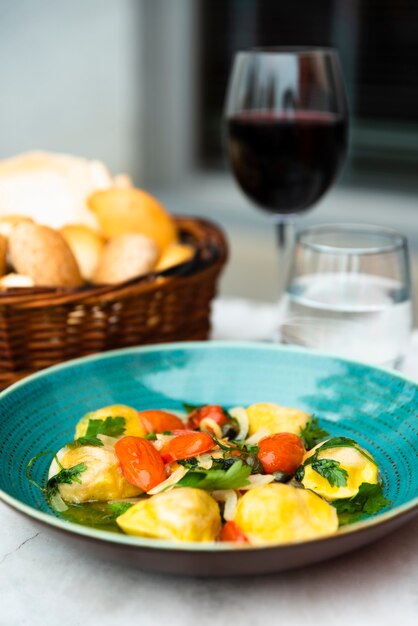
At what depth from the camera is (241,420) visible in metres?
0.77

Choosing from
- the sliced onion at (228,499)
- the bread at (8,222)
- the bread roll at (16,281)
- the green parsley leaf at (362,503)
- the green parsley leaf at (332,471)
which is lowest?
the green parsley leaf at (362,503)

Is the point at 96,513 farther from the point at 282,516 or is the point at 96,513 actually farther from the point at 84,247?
the point at 84,247

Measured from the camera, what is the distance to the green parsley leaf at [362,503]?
2.02 feet

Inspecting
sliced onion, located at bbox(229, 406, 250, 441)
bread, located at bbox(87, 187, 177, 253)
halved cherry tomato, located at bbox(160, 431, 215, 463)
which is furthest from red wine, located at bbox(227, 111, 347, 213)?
halved cherry tomato, located at bbox(160, 431, 215, 463)

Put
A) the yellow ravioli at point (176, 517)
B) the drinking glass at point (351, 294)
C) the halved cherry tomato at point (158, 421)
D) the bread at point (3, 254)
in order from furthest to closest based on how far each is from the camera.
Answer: the bread at point (3, 254) < the drinking glass at point (351, 294) < the halved cherry tomato at point (158, 421) < the yellow ravioli at point (176, 517)

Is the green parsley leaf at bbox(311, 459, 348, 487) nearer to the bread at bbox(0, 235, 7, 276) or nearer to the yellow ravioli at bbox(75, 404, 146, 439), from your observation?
the yellow ravioli at bbox(75, 404, 146, 439)

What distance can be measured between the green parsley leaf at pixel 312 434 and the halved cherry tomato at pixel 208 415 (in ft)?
0.24

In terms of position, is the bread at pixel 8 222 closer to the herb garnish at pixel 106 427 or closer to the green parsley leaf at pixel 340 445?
the herb garnish at pixel 106 427

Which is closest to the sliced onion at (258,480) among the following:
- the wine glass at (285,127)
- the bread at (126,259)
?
the bread at (126,259)

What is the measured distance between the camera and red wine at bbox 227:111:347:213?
1.10 m

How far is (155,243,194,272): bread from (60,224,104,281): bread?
8 centimetres

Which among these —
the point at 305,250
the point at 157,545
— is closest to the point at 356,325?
the point at 305,250

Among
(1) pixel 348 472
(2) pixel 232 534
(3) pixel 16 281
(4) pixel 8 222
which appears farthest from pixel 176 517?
(4) pixel 8 222

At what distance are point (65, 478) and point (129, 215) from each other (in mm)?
540
